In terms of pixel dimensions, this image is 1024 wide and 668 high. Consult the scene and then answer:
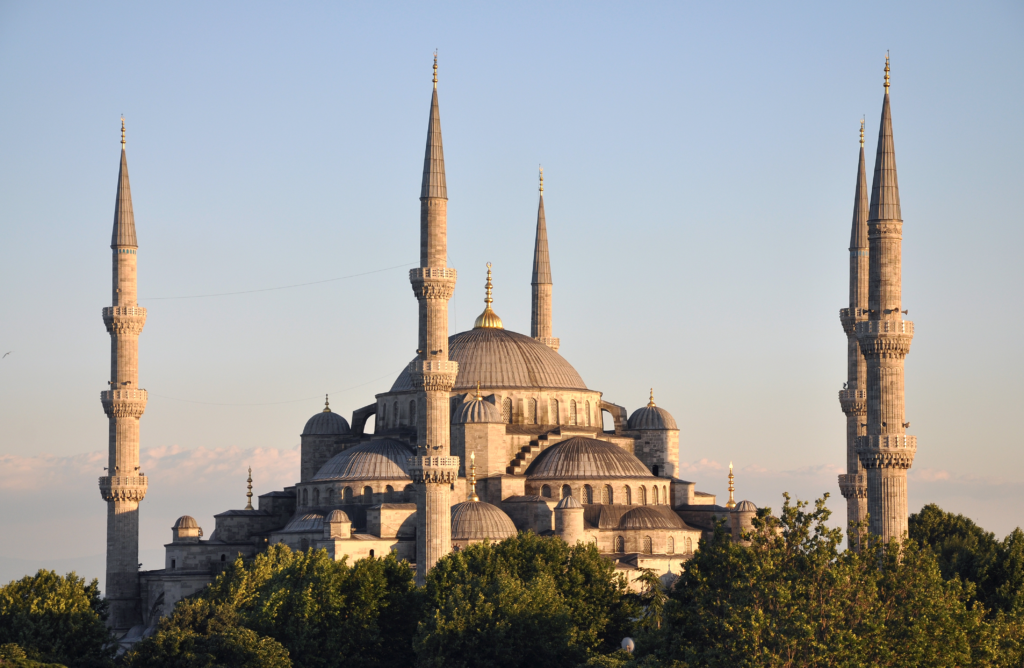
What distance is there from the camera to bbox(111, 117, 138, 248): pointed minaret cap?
5947 centimetres

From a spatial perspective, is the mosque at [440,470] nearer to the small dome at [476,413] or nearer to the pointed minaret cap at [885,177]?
the small dome at [476,413]

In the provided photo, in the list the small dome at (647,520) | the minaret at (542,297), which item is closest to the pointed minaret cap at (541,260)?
the minaret at (542,297)

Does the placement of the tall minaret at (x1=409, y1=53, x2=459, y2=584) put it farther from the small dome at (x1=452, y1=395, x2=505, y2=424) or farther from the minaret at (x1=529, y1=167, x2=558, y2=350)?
the minaret at (x1=529, y1=167, x2=558, y2=350)

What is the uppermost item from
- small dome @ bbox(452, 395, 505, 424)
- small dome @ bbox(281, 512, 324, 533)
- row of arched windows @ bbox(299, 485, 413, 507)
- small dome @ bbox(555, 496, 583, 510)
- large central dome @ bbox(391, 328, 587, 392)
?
large central dome @ bbox(391, 328, 587, 392)

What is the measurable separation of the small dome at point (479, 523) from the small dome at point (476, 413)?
365 centimetres

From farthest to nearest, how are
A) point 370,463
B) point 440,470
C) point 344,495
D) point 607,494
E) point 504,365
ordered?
point 504,365
point 607,494
point 370,463
point 344,495
point 440,470

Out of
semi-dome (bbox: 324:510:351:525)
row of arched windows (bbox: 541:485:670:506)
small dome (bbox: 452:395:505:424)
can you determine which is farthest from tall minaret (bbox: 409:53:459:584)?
row of arched windows (bbox: 541:485:670:506)

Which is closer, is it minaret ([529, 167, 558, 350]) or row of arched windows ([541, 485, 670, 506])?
row of arched windows ([541, 485, 670, 506])

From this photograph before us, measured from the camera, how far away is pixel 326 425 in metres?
65.4

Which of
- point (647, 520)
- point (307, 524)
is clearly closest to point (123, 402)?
point (307, 524)

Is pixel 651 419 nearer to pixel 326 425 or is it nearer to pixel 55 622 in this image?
pixel 326 425

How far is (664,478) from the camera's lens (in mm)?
62719

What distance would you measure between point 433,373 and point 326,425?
13342 mm

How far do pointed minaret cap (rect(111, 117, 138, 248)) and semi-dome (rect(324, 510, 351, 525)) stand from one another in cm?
1158
